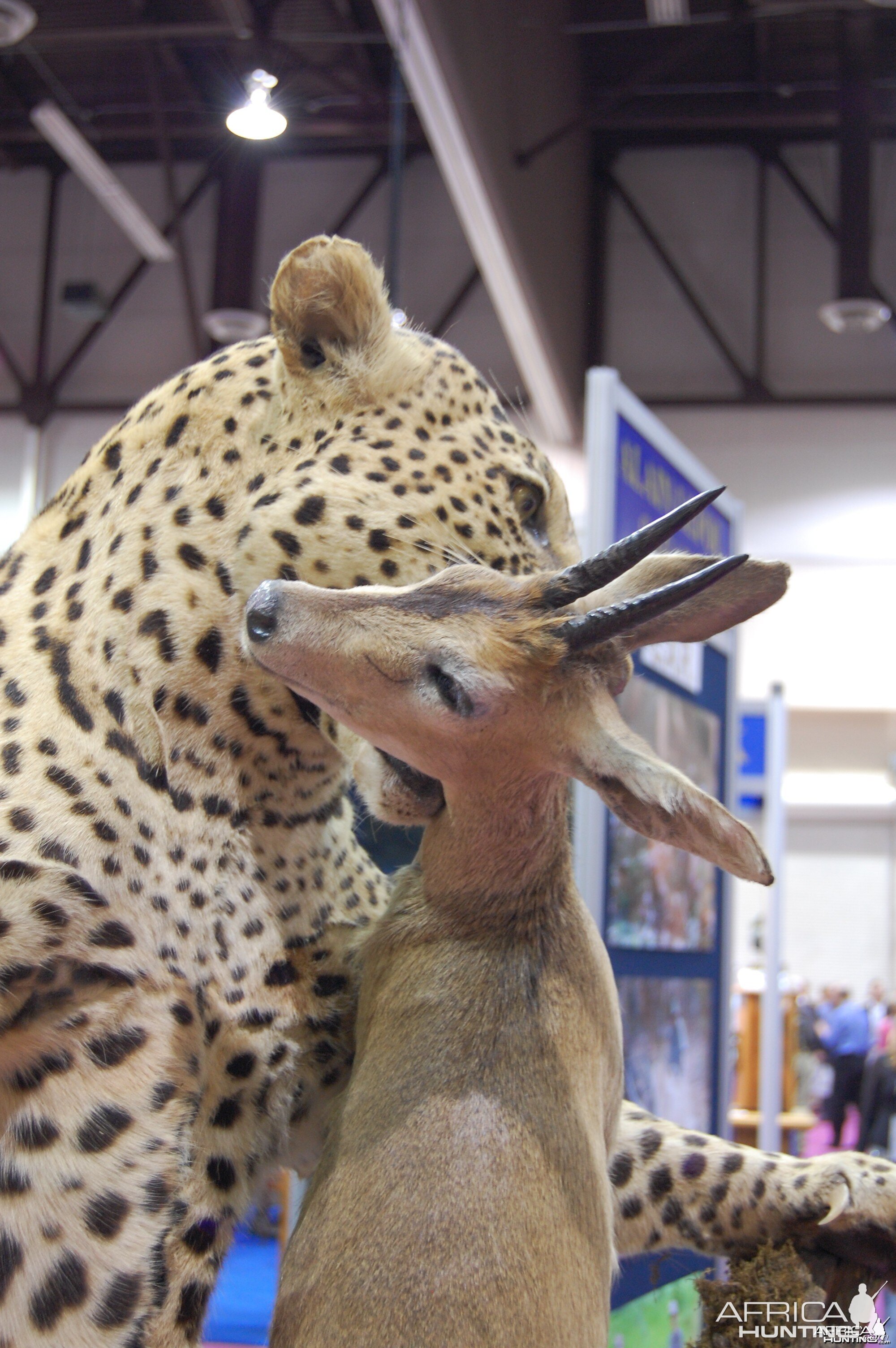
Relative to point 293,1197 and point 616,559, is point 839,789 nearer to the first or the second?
point 293,1197

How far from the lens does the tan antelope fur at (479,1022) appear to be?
902 millimetres

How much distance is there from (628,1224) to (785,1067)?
6425 millimetres

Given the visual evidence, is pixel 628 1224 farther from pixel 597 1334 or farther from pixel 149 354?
pixel 149 354

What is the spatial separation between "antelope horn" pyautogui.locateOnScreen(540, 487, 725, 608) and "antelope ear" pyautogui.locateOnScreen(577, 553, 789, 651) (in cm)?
3

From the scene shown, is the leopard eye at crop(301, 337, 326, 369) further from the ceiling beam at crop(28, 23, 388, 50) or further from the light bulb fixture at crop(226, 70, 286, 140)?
the ceiling beam at crop(28, 23, 388, 50)

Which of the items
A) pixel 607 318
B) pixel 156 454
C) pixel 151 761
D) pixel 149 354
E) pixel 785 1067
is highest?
pixel 607 318

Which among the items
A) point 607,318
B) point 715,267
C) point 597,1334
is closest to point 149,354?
point 607,318

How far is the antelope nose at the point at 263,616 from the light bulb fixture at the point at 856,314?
311 inches

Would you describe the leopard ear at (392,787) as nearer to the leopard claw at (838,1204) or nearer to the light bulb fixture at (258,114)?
the leopard claw at (838,1204)

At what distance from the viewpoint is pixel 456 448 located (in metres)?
1.20

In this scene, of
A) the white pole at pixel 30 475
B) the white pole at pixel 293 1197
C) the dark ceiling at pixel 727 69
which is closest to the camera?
the white pole at pixel 293 1197

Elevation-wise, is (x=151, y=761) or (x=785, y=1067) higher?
(x=151, y=761)

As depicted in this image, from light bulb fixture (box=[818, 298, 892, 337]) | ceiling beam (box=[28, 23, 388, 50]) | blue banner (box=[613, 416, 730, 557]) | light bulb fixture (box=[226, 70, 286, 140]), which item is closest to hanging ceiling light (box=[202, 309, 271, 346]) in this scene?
ceiling beam (box=[28, 23, 388, 50])

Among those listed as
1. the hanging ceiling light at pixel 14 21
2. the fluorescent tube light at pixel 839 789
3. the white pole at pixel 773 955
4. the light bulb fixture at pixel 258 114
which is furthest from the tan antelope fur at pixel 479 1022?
the fluorescent tube light at pixel 839 789
